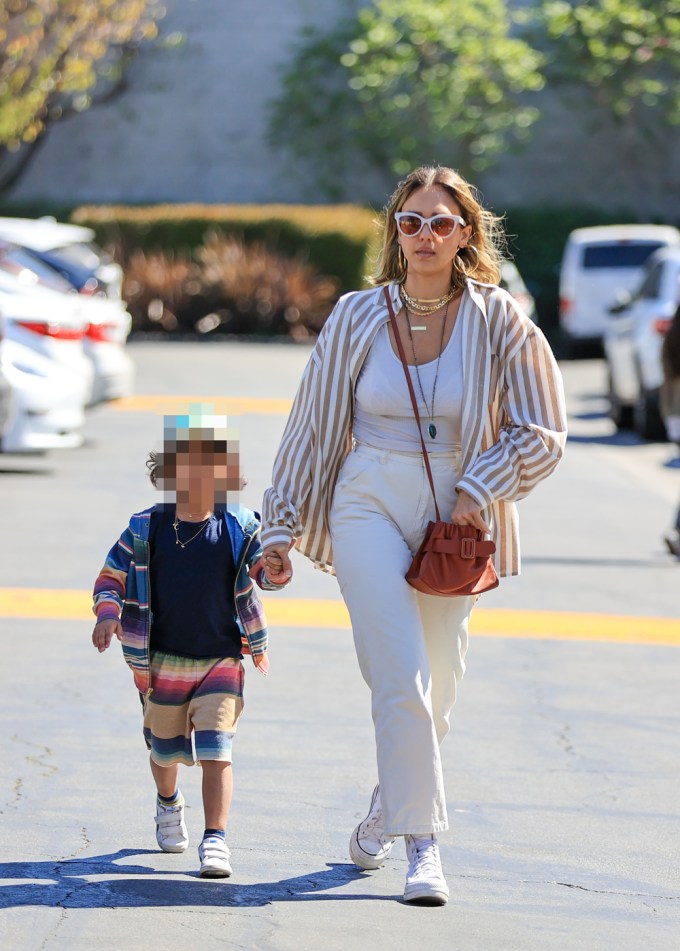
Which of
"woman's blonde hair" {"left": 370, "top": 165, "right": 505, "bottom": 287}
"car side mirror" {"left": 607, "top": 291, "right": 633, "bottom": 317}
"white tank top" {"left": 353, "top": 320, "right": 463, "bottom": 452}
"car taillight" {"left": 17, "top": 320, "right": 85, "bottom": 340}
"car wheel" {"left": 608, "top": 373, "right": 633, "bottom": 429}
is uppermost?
"car side mirror" {"left": 607, "top": 291, "right": 633, "bottom": 317}

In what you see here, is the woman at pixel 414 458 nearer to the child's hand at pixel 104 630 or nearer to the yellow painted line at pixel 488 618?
the child's hand at pixel 104 630

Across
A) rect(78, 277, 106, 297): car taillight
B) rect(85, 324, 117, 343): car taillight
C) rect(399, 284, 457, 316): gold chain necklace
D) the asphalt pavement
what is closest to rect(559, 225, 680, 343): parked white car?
rect(78, 277, 106, 297): car taillight

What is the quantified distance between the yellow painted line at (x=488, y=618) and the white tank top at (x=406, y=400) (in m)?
3.87

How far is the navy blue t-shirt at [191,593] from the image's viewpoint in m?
4.75

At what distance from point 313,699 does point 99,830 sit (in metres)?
1.98

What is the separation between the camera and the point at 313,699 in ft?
23.2

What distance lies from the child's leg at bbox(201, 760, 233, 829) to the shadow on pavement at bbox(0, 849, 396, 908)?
0.49 feet

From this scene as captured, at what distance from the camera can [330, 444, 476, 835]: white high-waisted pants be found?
15.0 ft

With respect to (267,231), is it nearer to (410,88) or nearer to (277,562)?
(410,88)

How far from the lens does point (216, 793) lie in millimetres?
4770

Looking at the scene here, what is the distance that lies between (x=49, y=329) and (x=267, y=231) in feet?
53.2

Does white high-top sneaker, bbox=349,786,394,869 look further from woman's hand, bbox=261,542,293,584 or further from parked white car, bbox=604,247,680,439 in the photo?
parked white car, bbox=604,247,680,439

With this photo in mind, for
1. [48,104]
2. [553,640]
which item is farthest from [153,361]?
[553,640]

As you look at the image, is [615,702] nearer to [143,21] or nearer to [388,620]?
[388,620]
